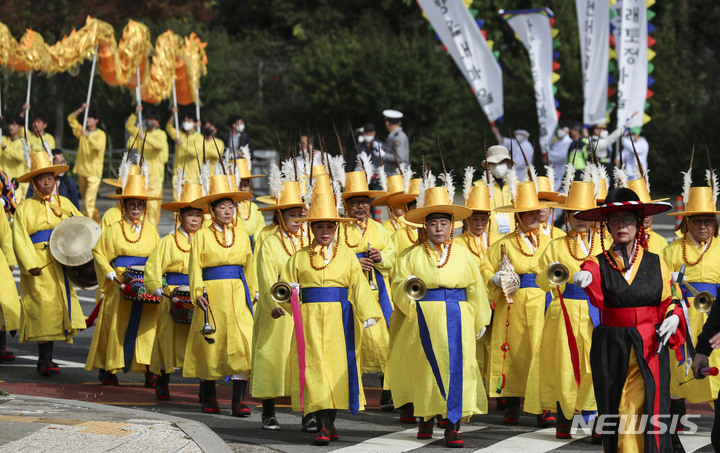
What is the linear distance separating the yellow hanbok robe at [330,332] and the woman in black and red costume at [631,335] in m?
2.27

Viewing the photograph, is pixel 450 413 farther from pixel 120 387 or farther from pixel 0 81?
pixel 0 81

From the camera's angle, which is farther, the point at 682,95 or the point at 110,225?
the point at 682,95

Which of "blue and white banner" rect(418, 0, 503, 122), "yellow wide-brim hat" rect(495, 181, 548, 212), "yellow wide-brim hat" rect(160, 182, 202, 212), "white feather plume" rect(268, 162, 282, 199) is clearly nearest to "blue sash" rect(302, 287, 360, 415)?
"white feather plume" rect(268, 162, 282, 199)

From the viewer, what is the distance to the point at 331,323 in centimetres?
923

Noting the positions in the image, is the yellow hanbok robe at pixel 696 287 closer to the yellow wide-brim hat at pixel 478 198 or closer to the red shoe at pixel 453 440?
the yellow wide-brim hat at pixel 478 198

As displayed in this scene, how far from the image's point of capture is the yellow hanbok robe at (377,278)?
11.1m

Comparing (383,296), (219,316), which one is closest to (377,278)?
(383,296)

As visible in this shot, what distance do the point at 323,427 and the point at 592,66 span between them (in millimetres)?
13401

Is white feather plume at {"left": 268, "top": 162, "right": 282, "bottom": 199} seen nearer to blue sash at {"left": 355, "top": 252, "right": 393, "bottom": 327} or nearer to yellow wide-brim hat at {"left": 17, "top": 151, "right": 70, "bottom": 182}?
blue sash at {"left": 355, "top": 252, "right": 393, "bottom": 327}

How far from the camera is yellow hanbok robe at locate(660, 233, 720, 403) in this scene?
32.0ft

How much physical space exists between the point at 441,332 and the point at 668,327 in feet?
7.39

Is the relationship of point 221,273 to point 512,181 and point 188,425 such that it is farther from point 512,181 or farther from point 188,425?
point 512,181

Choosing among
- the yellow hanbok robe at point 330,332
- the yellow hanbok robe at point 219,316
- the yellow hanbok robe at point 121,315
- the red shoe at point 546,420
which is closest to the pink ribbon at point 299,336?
the yellow hanbok robe at point 330,332

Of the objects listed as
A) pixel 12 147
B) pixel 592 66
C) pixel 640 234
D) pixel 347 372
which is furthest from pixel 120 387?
pixel 592 66
